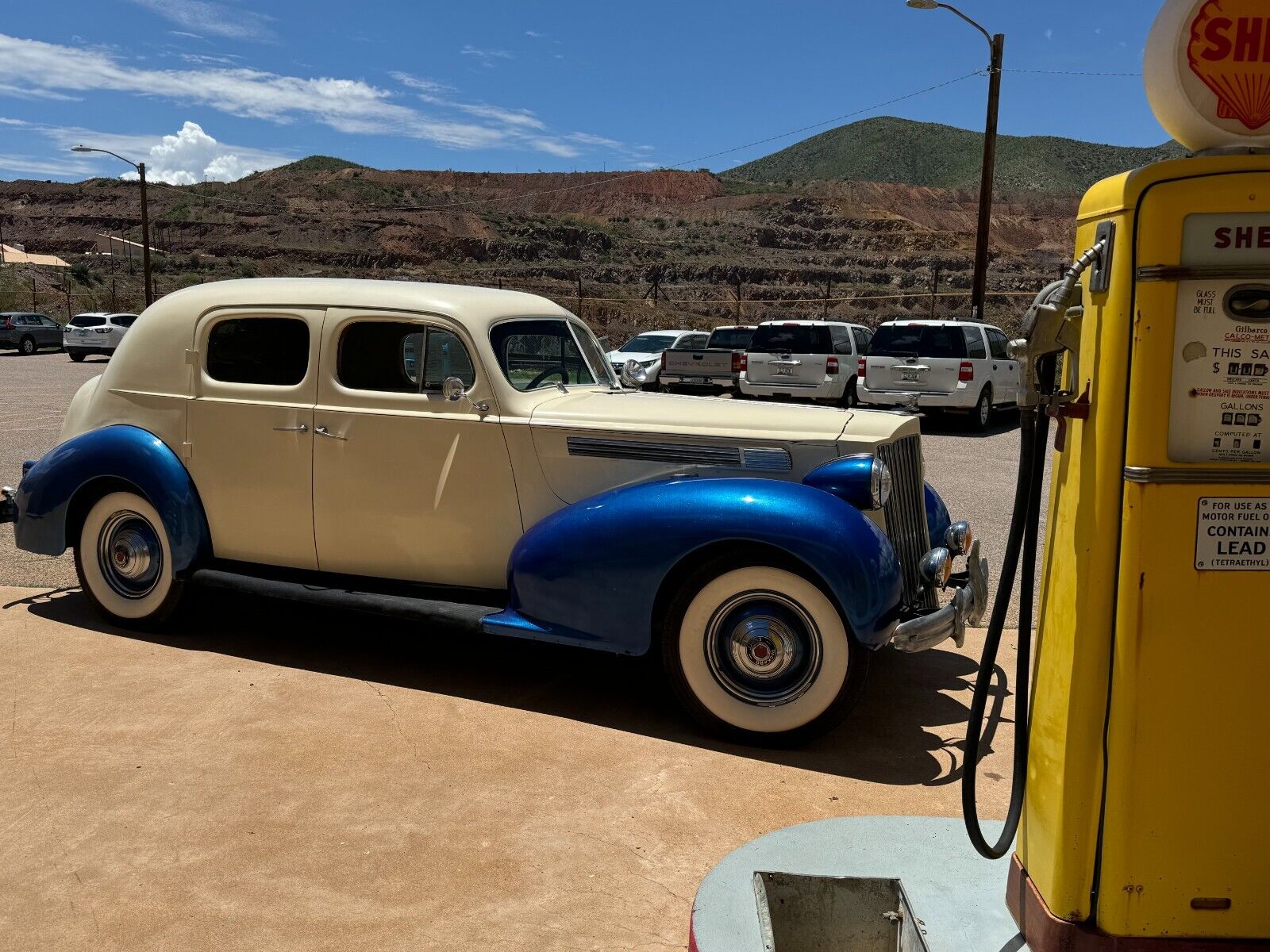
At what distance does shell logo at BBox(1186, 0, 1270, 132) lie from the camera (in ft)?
7.03

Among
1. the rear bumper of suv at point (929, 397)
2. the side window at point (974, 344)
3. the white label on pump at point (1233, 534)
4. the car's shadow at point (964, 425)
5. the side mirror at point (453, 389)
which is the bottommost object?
the car's shadow at point (964, 425)

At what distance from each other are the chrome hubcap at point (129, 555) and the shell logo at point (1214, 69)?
490 cm

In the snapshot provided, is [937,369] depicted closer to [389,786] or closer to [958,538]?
[958,538]

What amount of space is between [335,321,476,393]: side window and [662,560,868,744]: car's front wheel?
5.10 feet

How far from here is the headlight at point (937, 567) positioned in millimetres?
4312

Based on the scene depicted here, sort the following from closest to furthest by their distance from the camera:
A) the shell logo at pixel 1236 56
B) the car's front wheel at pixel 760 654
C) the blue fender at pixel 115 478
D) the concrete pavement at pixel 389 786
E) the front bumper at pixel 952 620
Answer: the shell logo at pixel 1236 56
the concrete pavement at pixel 389 786
the front bumper at pixel 952 620
the car's front wheel at pixel 760 654
the blue fender at pixel 115 478

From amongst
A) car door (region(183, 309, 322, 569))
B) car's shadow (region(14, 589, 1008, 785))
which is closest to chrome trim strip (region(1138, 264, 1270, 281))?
car's shadow (region(14, 589, 1008, 785))

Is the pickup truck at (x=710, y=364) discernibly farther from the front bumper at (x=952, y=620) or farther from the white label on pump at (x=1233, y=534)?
the white label on pump at (x=1233, y=534)

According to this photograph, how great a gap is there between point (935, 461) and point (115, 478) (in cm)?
926

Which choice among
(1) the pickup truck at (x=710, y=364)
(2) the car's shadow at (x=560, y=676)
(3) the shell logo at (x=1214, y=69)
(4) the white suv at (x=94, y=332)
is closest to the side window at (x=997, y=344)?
(1) the pickup truck at (x=710, y=364)

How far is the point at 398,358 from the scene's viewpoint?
498 centimetres

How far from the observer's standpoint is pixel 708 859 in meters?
3.39

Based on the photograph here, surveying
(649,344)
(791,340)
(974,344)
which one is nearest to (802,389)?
(791,340)

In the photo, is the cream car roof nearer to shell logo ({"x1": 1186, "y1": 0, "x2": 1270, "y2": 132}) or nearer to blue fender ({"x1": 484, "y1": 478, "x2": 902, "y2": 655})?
blue fender ({"x1": 484, "y1": 478, "x2": 902, "y2": 655})
